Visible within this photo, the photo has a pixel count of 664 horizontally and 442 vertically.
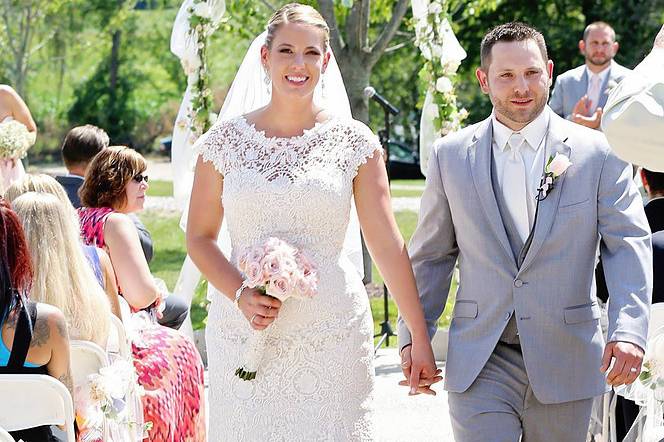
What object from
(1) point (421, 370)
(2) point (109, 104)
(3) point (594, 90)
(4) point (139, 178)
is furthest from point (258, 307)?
(2) point (109, 104)

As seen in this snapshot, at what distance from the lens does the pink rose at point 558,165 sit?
4.22 meters

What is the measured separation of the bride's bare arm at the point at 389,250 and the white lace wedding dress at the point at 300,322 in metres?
0.06

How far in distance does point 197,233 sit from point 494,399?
1.26 metres

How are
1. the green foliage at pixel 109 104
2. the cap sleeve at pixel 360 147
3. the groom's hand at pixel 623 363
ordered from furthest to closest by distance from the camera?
the green foliage at pixel 109 104 → the cap sleeve at pixel 360 147 → the groom's hand at pixel 623 363

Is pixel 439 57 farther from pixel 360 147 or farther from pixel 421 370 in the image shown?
pixel 421 370

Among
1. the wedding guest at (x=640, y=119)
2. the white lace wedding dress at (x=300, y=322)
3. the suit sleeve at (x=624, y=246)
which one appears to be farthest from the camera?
the white lace wedding dress at (x=300, y=322)

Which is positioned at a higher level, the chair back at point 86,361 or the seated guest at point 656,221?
the seated guest at point 656,221

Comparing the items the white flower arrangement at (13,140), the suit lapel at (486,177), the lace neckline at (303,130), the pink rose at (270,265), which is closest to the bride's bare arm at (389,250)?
the lace neckline at (303,130)

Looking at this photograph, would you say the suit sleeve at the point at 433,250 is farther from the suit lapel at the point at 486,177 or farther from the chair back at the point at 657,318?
the chair back at the point at 657,318

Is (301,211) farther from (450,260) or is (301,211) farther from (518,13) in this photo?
(518,13)

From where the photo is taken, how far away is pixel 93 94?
4100 centimetres

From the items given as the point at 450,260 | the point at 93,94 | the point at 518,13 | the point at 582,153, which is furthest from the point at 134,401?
the point at 93,94

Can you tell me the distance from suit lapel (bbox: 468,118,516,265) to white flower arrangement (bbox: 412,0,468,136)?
454 centimetres

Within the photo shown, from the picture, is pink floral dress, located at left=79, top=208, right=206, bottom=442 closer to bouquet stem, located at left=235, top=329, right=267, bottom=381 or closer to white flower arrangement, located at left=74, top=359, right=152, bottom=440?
white flower arrangement, located at left=74, top=359, right=152, bottom=440
